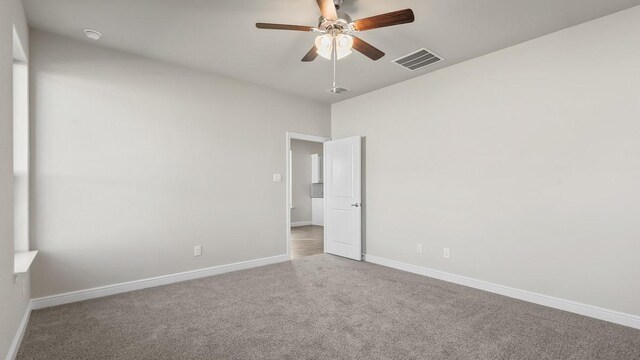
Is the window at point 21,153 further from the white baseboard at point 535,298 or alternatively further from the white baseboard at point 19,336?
the white baseboard at point 535,298

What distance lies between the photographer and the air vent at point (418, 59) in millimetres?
3402

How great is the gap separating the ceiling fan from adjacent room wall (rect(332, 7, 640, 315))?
5.51 ft

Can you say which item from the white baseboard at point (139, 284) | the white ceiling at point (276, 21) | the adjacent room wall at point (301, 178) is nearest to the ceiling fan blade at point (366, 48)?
the white ceiling at point (276, 21)

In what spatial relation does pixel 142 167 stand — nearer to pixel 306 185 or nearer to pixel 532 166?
pixel 532 166

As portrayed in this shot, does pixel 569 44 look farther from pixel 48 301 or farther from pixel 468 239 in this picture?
pixel 48 301

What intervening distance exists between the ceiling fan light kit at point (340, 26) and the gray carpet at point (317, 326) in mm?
2326

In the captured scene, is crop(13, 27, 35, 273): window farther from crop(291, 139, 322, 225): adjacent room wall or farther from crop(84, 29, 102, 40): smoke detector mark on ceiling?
crop(291, 139, 322, 225): adjacent room wall

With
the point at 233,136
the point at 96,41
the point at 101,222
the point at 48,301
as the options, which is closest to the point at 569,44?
the point at 233,136

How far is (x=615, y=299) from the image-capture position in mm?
2641

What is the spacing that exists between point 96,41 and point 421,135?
13.0ft

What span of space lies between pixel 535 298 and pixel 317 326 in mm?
2281

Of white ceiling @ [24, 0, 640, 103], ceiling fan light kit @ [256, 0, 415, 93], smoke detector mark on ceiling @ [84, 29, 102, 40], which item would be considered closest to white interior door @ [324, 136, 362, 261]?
white ceiling @ [24, 0, 640, 103]

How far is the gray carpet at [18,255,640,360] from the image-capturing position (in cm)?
218

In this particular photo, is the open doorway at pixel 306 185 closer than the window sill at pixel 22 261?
No
